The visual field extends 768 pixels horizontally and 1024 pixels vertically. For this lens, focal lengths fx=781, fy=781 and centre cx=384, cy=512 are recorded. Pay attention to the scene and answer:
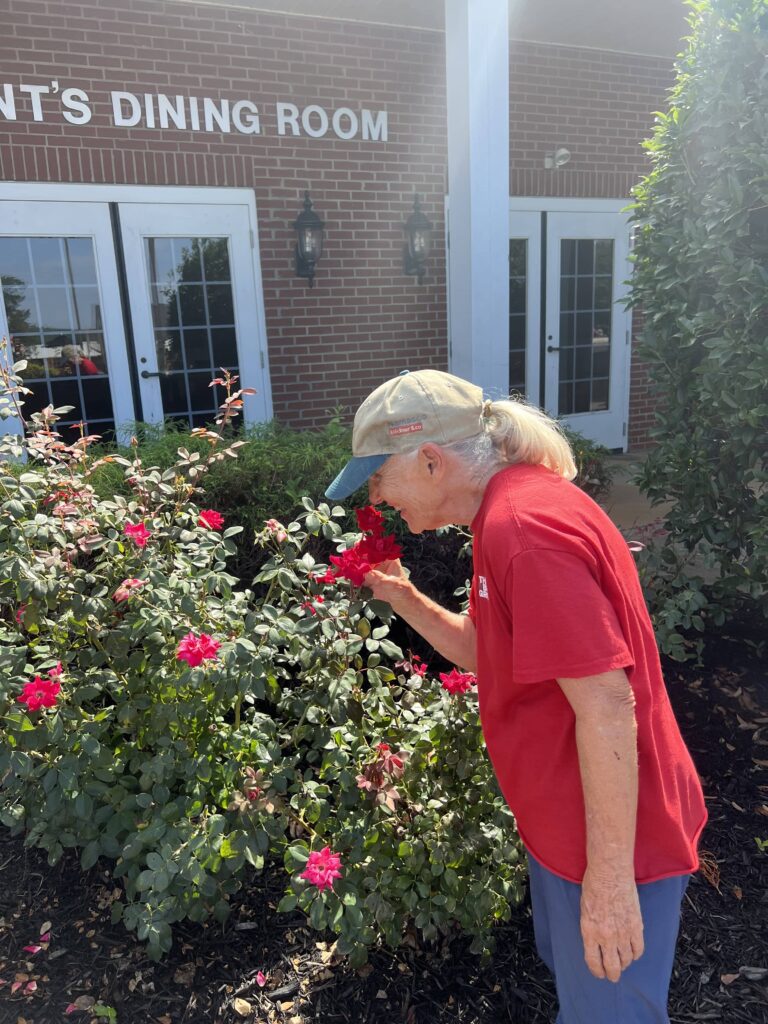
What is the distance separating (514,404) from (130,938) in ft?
6.17

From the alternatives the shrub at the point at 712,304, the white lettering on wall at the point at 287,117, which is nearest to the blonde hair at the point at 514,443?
the shrub at the point at 712,304

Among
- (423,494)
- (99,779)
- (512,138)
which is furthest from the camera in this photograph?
(512,138)

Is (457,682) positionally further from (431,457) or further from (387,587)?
(431,457)

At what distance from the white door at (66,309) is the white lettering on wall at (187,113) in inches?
26.5

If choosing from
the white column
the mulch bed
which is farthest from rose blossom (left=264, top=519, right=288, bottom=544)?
the white column

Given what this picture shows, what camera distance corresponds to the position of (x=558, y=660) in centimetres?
122

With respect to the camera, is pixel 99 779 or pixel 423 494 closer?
pixel 423 494

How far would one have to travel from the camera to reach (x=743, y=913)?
225 centimetres

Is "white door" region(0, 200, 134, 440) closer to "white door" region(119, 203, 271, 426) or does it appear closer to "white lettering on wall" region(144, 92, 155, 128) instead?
"white door" region(119, 203, 271, 426)

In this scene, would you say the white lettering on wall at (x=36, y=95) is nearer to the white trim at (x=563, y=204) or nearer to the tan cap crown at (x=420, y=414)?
the white trim at (x=563, y=204)

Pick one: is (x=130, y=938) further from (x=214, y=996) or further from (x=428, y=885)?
(x=428, y=885)

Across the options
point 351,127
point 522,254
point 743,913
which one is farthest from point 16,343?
point 743,913

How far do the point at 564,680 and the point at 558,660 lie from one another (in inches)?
2.1

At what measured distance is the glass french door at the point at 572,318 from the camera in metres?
8.09
